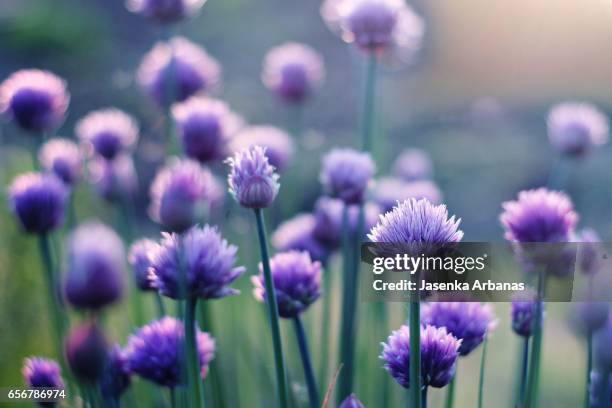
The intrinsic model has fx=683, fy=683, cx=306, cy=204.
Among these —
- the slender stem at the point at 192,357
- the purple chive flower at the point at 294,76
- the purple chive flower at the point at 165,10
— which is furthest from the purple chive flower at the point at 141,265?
the purple chive flower at the point at 294,76

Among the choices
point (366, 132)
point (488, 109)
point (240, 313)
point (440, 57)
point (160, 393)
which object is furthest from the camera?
point (440, 57)

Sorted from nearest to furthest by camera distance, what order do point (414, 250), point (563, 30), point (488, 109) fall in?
point (414, 250) < point (563, 30) < point (488, 109)

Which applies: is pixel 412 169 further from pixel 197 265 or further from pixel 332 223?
pixel 197 265

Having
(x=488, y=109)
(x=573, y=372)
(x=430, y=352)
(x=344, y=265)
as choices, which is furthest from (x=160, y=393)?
(x=488, y=109)

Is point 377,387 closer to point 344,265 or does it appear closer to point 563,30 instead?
point 344,265

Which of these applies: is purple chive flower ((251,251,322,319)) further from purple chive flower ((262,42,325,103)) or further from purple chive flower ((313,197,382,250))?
purple chive flower ((262,42,325,103))

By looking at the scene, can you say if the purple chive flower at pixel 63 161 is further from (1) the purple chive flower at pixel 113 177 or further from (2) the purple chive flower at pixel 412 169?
(2) the purple chive flower at pixel 412 169
